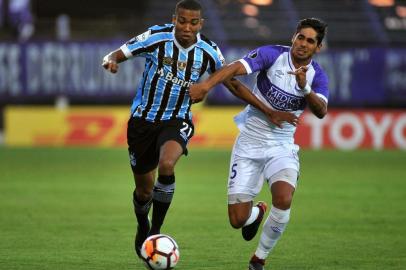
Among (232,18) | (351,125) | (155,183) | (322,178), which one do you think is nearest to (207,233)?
(155,183)

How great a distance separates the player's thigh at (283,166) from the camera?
7551 millimetres

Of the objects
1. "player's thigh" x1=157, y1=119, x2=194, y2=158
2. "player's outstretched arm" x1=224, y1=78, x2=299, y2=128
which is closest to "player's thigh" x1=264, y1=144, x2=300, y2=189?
"player's outstretched arm" x1=224, y1=78, x2=299, y2=128

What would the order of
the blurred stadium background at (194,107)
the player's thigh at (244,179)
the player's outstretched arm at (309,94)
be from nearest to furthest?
the player's outstretched arm at (309,94)
the player's thigh at (244,179)
the blurred stadium background at (194,107)

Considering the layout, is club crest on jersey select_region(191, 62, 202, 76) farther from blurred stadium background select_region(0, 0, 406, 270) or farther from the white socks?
blurred stadium background select_region(0, 0, 406, 270)

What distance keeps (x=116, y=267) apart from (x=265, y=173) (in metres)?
1.41

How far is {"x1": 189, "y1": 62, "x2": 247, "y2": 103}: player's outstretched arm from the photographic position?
7.22 m

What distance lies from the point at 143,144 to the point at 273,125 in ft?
3.68

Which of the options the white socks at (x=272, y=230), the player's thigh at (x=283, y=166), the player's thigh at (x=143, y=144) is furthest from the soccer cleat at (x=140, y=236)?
the player's thigh at (x=283, y=166)

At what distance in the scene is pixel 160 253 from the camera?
7113 mm

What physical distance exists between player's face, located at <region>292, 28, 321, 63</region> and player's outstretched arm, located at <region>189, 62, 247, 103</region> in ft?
1.52

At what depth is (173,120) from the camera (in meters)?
8.09

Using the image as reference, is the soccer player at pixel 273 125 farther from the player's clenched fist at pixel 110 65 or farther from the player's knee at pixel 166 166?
the player's clenched fist at pixel 110 65

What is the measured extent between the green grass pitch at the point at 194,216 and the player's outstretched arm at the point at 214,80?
1402 millimetres

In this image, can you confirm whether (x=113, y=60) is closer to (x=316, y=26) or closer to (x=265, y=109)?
(x=265, y=109)
